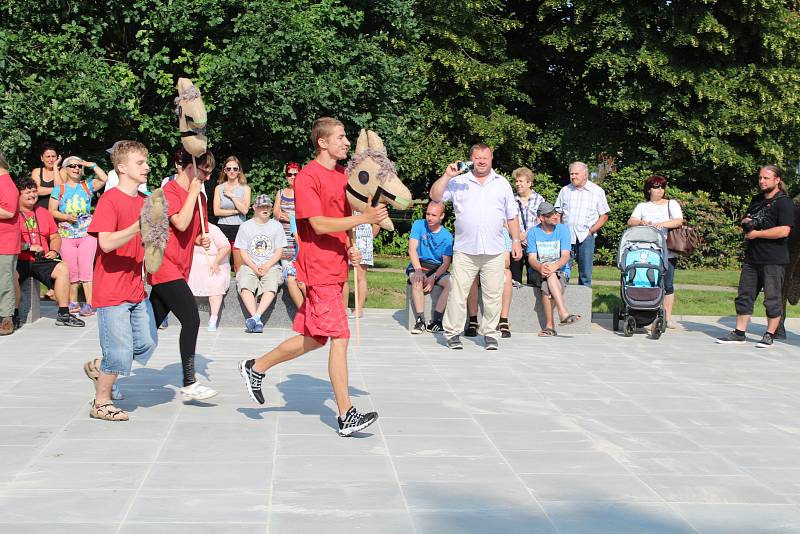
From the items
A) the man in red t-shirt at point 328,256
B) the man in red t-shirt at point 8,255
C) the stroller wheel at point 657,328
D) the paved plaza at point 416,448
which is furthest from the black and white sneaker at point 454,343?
the man in red t-shirt at point 8,255

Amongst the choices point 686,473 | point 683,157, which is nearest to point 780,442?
point 686,473

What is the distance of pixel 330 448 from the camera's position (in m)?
6.73

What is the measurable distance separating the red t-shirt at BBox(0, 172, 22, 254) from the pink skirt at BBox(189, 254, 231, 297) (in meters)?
2.01

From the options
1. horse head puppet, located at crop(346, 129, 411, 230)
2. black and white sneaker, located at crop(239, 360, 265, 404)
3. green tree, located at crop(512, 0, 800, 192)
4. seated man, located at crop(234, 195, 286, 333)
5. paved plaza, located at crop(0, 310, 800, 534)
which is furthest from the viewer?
green tree, located at crop(512, 0, 800, 192)

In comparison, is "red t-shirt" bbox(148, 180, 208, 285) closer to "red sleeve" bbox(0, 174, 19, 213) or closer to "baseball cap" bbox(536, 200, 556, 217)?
"red sleeve" bbox(0, 174, 19, 213)

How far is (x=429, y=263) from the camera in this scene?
12.9 metres

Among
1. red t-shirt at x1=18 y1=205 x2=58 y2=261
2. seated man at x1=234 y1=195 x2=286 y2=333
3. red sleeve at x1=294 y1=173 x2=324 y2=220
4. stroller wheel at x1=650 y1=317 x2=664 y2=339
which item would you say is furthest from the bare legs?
stroller wheel at x1=650 y1=317 x2=664 y2=339

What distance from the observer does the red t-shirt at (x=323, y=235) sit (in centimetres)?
701

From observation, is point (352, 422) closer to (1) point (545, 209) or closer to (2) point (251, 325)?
(2) point (251, 325)

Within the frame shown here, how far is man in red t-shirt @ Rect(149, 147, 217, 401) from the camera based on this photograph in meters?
7.75

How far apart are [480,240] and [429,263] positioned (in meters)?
1.69

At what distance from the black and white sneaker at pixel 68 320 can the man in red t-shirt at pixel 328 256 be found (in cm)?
585

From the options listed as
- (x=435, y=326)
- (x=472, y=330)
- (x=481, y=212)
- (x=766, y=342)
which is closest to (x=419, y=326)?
(x=435, y=326)

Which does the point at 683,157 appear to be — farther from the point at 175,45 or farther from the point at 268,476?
the point at 268,476
